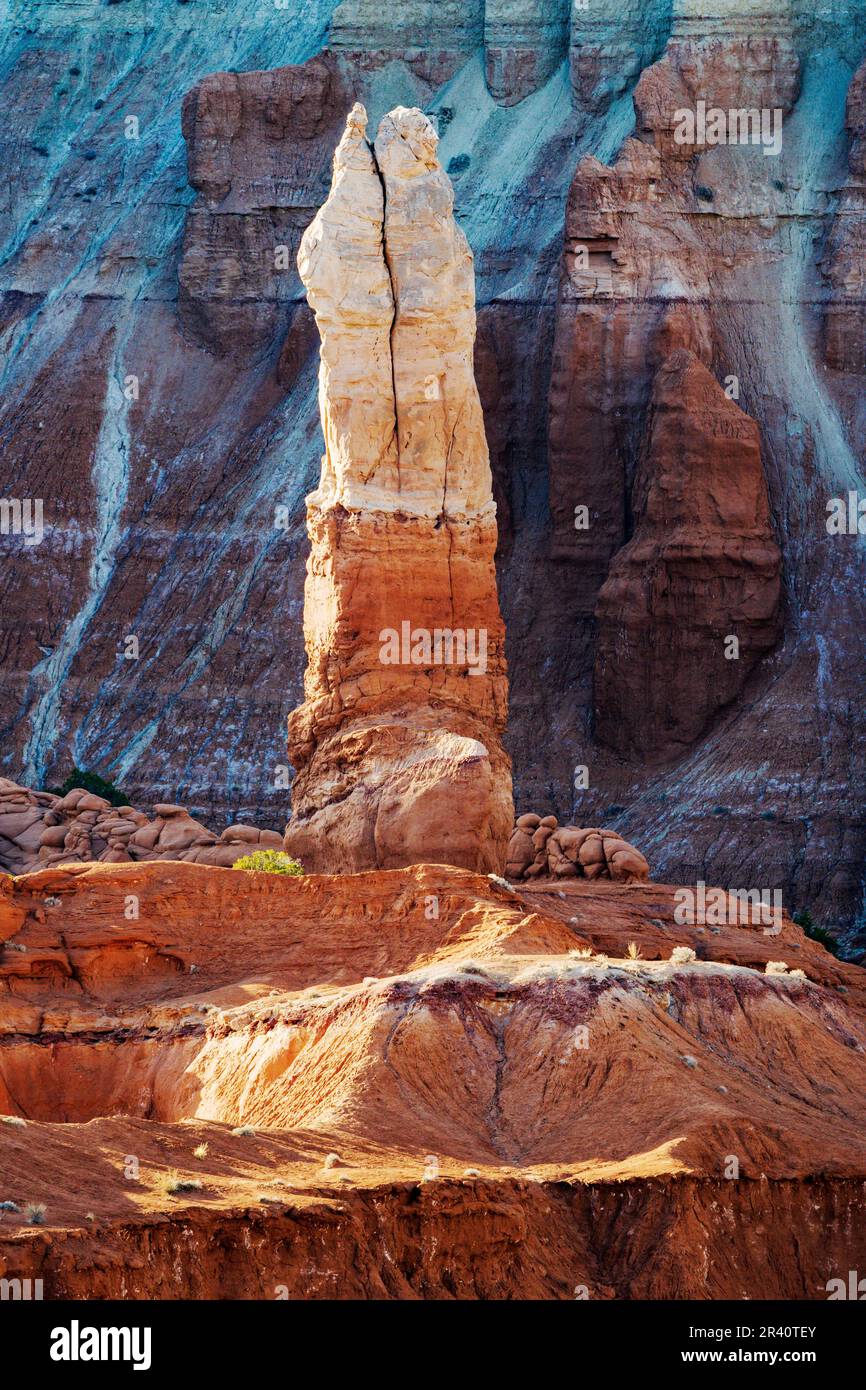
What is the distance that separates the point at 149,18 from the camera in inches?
3777

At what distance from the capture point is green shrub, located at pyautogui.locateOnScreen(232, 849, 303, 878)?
44.0 meters

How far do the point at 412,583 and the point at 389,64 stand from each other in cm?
4781

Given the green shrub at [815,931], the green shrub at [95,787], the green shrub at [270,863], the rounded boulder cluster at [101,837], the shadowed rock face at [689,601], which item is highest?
the shadowed rock face at [689,601]

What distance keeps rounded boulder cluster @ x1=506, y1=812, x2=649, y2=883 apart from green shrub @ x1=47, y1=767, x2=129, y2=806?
58.9 ft

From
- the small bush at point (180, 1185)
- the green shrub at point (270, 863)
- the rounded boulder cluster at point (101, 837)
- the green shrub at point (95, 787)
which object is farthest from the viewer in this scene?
the green shrub at point (95, 787)

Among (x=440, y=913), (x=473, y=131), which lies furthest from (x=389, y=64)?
(x=440, y=913)

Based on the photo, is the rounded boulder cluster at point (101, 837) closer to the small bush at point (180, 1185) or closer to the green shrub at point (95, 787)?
the green shrub at point (95, 787)

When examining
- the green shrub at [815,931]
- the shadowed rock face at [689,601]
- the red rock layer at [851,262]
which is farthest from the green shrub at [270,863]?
the red rock layer at [851,262]

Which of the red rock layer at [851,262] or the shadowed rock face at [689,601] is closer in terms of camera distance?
the shadowed rock face at [689,601]

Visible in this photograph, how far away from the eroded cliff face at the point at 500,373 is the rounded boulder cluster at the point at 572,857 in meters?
16.0

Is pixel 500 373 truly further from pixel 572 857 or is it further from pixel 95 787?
pixel 572 857

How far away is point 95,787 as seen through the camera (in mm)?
69375

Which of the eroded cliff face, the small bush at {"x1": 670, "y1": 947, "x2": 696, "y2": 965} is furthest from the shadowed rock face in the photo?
the small bush at {"x1": 670, "y1": 947, "x2": 696, "y2": 965}

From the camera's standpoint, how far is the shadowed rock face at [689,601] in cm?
7400
